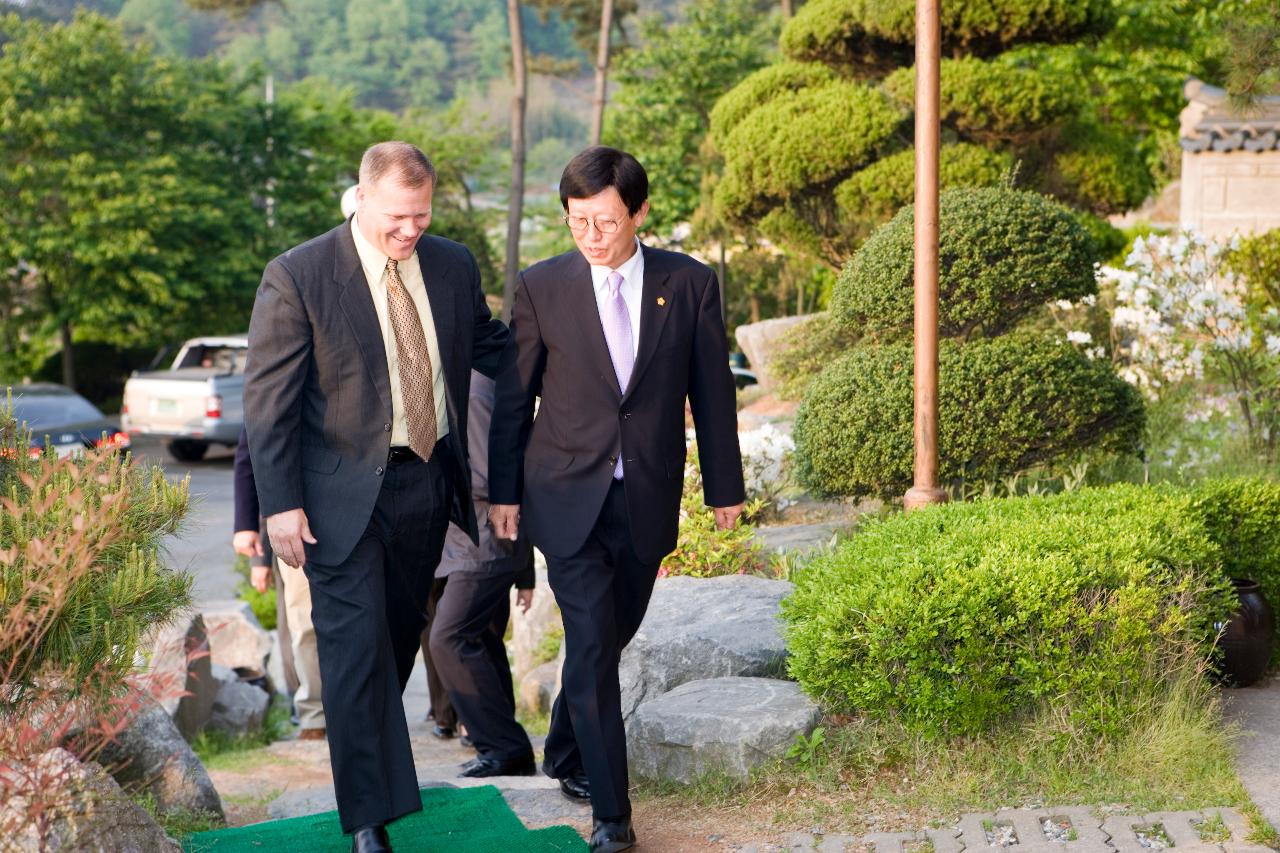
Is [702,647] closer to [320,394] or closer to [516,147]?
[320,394]

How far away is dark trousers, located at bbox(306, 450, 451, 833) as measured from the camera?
3.96 m

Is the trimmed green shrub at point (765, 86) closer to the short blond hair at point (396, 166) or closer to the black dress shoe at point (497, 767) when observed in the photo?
the black dress shoe at point (497, 767)

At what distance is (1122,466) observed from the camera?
7816 millimetres

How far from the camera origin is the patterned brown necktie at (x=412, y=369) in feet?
13.3

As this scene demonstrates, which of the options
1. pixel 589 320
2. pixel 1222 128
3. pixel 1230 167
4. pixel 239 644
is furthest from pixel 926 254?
pixel 1230 167

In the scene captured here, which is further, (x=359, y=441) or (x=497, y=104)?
(x=497, y=104)

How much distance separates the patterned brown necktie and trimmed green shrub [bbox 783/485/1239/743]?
1.43 meters

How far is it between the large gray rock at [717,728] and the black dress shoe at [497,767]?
82 cm

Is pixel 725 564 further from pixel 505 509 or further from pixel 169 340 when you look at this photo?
pixel 169 340

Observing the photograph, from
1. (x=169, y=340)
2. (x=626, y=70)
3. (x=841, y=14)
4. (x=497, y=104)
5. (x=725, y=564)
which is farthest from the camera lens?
(x=497, y=104)

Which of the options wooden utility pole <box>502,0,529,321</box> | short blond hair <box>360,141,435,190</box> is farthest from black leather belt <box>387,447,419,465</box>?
wooden utility pole <box>502,0,529,321</box>

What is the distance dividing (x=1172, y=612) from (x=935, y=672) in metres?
0.80

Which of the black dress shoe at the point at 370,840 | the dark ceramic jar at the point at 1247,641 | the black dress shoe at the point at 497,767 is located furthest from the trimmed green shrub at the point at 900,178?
the black dress shoe at the point at 370,840

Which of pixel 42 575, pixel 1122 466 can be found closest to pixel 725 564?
pixel 1122 466
